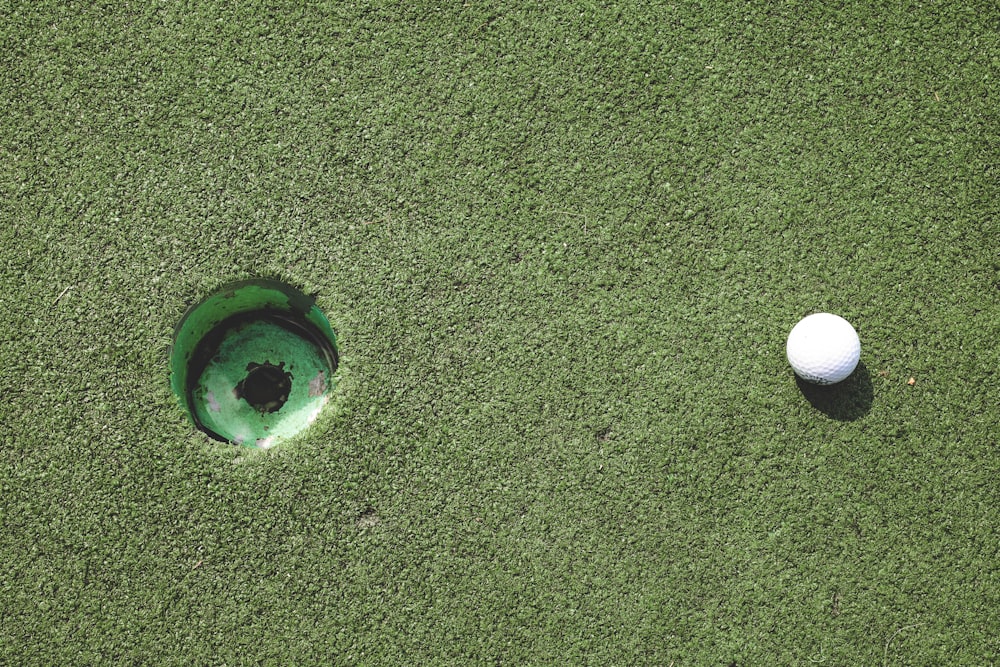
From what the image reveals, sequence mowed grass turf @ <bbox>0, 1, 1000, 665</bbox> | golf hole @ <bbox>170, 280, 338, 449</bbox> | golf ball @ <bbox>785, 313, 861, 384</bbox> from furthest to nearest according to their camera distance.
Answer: golf hole @ <bbox>170, 280, 338, 449</bbox> < mowed grass turf @ <bbox>0, 1, 1000, 665</bbox> < golf ball @ <bbox>785, 313, 861, 384</bbox>

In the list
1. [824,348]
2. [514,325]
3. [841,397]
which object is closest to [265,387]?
[514,325]

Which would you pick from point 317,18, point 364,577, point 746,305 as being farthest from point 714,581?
point 317,18

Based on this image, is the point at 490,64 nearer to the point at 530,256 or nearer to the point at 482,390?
the point at 530,256

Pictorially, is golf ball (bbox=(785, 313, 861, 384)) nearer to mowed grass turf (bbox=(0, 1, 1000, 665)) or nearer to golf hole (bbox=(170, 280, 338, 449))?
mowed grass turf (bbox=(0, 1, 1000, 665))

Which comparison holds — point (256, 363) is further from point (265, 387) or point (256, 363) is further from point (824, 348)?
point (824, 348)

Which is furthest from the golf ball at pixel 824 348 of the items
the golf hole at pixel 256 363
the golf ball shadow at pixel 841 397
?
the golf hole at pixel 256 363

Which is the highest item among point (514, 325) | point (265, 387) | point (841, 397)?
point (265, 387)

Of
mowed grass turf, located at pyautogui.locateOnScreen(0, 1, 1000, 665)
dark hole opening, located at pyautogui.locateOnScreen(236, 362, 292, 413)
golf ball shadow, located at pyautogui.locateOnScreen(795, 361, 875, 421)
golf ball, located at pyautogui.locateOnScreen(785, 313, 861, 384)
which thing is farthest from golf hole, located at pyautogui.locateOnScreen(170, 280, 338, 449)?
golf ball shadow, located at pyautogui.locateOnScreen(795, 361, 875, 421)
